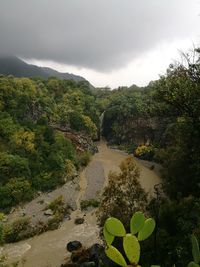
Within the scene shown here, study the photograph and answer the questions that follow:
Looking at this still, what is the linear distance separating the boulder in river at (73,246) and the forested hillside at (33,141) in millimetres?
10257

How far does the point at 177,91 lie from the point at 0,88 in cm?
3548

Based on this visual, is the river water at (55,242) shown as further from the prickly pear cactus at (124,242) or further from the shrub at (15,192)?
the prickly pear cactus at (124,242)

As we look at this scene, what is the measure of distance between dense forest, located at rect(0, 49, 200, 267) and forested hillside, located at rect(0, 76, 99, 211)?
88 millimetres

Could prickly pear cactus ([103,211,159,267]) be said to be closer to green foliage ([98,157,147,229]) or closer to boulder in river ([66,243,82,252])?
green foliage ([98,157,147,229])

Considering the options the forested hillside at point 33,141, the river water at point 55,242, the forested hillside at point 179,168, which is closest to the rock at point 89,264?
the river water at point 55,242

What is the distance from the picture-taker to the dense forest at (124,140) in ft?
56.0

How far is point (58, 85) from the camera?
7019 cm

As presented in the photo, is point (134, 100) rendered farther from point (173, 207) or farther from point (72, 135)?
point (173, 207)

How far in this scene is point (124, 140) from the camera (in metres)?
68.1

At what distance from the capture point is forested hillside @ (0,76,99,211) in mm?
36500

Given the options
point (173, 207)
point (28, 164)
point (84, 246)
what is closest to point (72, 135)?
point (28, 164)

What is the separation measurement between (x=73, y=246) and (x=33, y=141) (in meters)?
20.4

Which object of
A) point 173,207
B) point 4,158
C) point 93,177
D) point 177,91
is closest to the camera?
point 177,91

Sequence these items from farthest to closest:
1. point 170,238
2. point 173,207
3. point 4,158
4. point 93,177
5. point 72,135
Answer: point 72,135
point 93,177
point 4,158
point 173,207
point 170,238
